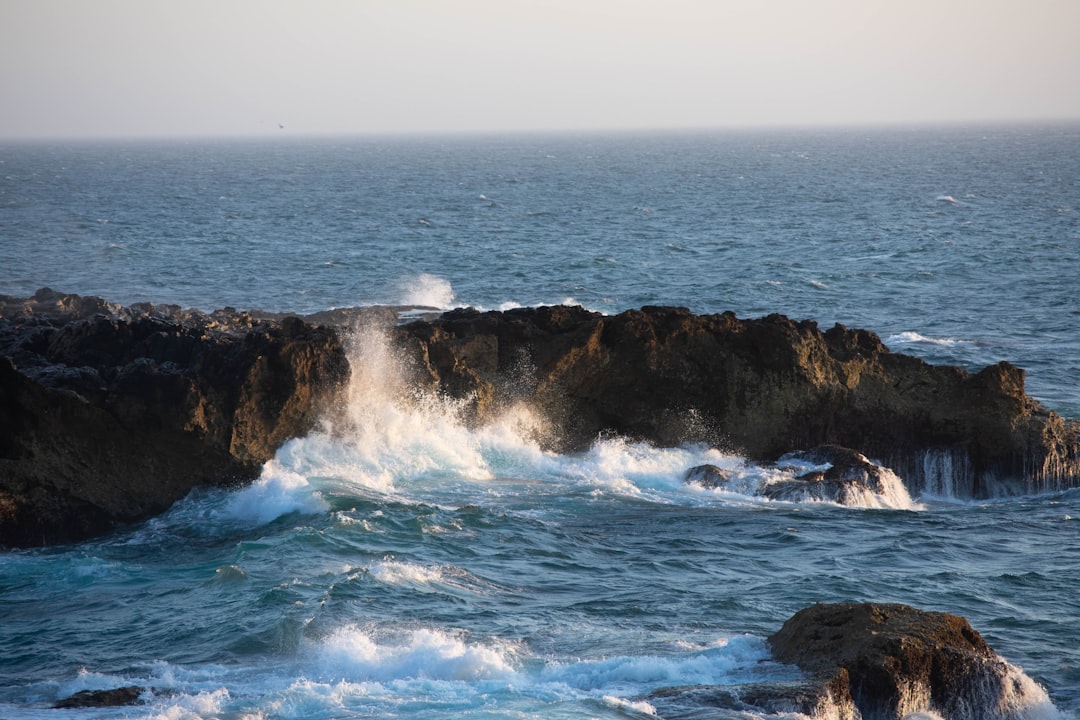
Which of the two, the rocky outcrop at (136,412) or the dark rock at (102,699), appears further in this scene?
the rocky outcrop at (136,412)

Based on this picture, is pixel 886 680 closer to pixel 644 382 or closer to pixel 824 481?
pixel 824 481

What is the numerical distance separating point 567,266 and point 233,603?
128 ft

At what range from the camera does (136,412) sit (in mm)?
20656

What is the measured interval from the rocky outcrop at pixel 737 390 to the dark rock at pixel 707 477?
149 cm

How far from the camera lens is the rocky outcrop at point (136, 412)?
773 inches

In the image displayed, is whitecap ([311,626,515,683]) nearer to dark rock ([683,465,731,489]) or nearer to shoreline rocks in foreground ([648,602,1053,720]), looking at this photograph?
shoreline rocks in foreground ([648,602,1053,720])

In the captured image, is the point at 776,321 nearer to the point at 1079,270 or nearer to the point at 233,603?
the point at 233,603

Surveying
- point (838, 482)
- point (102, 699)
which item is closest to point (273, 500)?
point (102, 699)

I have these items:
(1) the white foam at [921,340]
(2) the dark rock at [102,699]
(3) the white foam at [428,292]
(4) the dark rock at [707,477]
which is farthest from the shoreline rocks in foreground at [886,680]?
(3) the white foam at [428,292]

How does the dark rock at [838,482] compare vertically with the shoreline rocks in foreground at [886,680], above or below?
below

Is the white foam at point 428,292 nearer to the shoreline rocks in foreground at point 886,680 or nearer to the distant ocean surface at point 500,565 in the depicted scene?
the distant ocean surface at point 500,565

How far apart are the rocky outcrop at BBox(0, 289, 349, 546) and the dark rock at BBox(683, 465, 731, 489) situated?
723cm

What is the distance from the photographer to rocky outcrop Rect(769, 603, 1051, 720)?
12938 millimetres

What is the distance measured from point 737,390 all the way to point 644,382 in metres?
1.99
